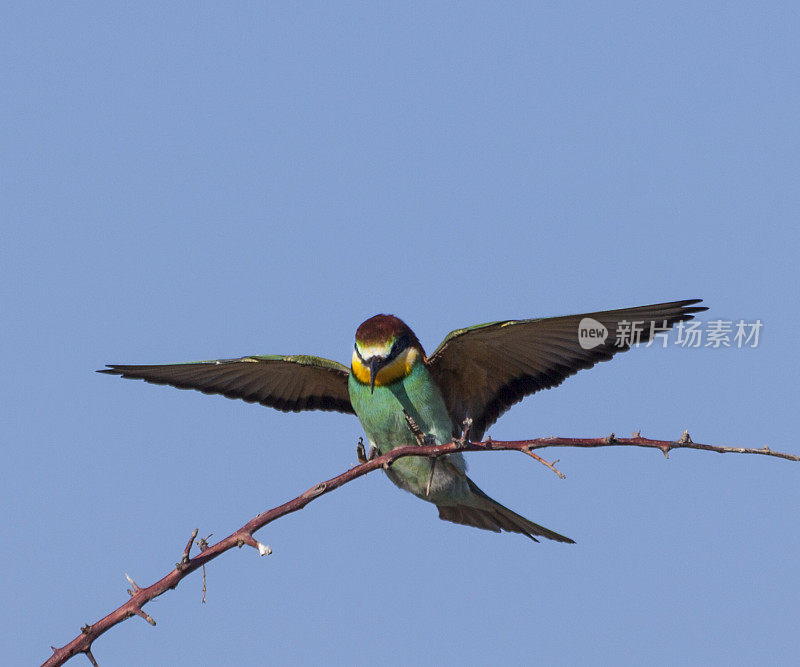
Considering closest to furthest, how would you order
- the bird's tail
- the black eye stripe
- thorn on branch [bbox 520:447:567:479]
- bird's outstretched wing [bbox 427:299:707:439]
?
thorn on branch [bbox 520:447:567:479], bird's outstretched wing [bbox 427:299:707:439], the black eye stripe, the bird's tail

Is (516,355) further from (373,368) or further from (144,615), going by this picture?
(144,615)

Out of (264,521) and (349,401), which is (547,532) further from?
(264,521)

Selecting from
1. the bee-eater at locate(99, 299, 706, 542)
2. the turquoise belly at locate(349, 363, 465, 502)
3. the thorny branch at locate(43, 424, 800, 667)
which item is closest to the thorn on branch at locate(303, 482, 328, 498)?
the thorny branch at locate(43, 424, 800, 667)

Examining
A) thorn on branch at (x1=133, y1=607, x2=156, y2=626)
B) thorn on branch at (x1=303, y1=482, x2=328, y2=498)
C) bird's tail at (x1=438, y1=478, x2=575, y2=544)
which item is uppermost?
bird's tail at (x1=438, y1=478, x2=575, y2=544)

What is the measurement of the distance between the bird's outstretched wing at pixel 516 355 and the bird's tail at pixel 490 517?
36 centimetres

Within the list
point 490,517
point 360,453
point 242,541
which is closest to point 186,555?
point 242,541

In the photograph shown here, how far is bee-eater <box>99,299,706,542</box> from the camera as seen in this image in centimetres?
486

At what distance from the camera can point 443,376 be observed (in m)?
5.29

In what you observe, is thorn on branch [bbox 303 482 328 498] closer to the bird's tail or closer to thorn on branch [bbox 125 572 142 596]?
thorn on branch [bbox 125 572 142 596]

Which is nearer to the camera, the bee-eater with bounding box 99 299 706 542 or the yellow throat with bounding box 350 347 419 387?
the bee-eater with bounding box 99 299 706 542

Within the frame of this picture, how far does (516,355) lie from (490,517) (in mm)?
979

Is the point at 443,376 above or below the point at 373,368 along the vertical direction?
above

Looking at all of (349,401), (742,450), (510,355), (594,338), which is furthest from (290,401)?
(742,450)

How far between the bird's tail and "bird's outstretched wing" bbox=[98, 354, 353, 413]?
839mm
